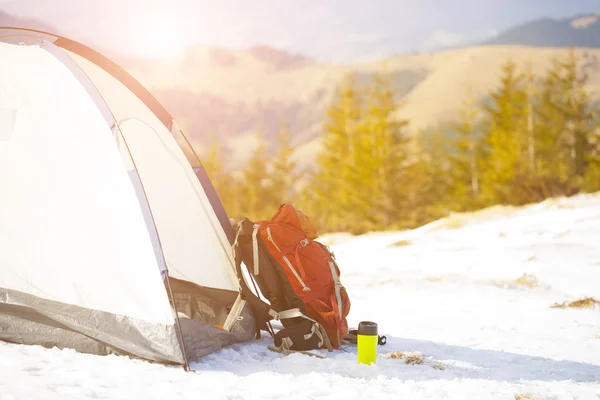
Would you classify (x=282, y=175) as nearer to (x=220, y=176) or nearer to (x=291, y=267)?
(x=220, y=176)

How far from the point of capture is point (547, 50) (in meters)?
118

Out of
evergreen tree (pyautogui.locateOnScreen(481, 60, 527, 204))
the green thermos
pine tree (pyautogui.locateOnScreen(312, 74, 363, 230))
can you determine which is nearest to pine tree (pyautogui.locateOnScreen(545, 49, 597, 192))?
evergreen tree (pyautogui.locateOnScreen(481, 60, 527, 204))

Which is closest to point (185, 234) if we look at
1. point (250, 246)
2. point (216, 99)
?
point (250, 246)

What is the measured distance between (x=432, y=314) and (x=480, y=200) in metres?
22.1

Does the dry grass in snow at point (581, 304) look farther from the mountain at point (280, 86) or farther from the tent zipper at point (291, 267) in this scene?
the mountain at point (280, 86)

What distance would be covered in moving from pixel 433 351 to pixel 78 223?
2.99 meters

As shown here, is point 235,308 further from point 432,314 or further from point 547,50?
point 547,50

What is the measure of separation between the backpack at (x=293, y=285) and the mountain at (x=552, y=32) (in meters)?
159

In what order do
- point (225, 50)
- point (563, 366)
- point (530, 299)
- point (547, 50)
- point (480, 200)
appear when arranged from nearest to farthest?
point (563, 366)
point (530, 299)
point (480, 200)
point (547, 50)
point (225, 50)

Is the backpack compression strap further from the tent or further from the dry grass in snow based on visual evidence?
the dry grass in snow

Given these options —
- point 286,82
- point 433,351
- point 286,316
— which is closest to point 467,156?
point 433,351

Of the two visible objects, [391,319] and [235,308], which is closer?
[235,308]

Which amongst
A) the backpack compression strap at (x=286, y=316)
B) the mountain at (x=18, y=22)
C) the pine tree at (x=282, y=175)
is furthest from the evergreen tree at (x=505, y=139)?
the backpack compression strap at (x=286, y=316)

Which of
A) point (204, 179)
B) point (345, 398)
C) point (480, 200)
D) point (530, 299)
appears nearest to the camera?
point (345, 398)
